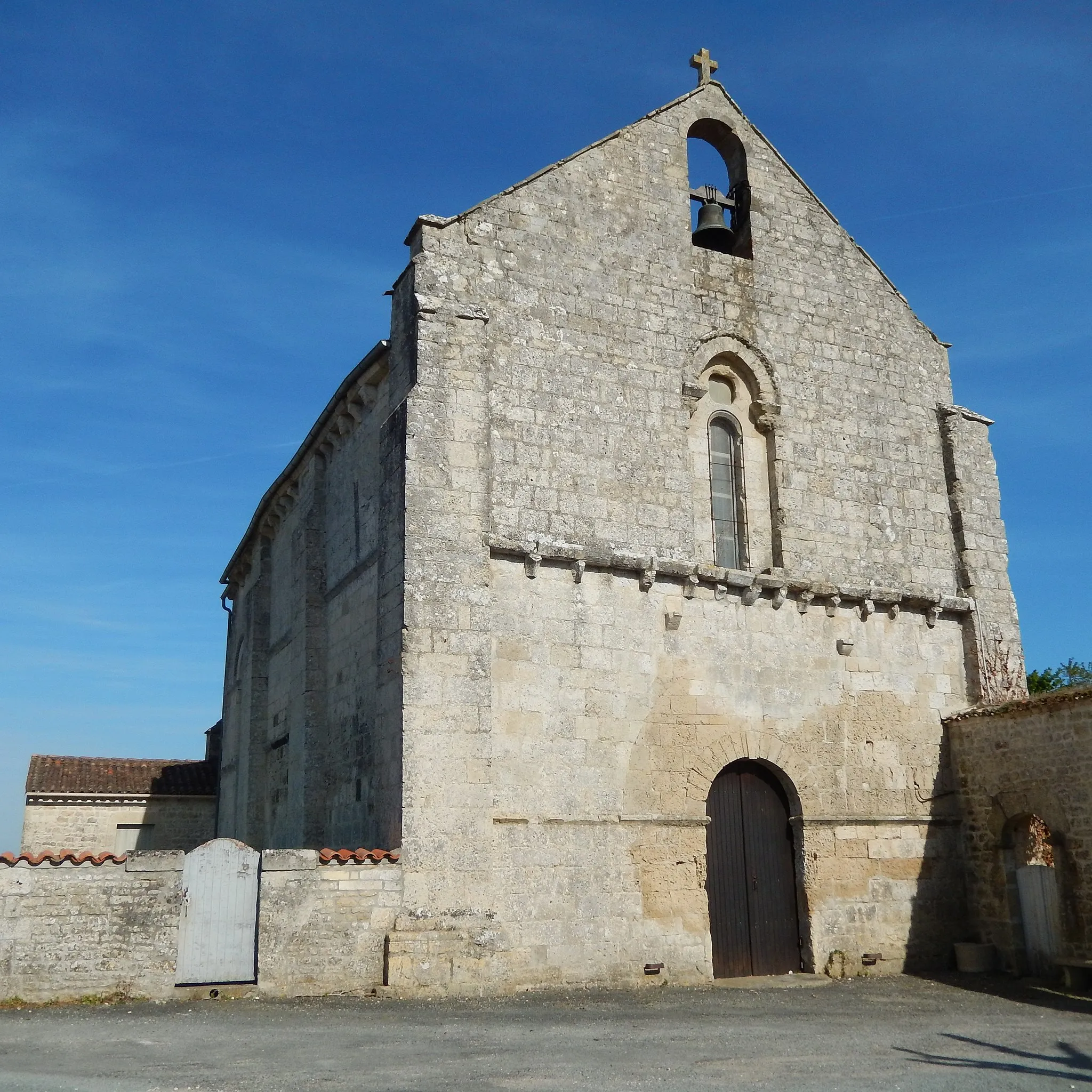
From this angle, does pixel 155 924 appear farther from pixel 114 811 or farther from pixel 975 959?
pixel 114 811

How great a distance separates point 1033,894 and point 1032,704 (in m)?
2.05

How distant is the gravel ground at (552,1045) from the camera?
6055mm

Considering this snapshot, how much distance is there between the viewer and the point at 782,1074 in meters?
6.42

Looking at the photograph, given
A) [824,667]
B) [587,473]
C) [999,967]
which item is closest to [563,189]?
[587,473]

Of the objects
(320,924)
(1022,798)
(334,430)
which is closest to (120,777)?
(334,430)

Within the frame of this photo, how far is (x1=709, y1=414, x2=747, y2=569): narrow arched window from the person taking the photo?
1230cm

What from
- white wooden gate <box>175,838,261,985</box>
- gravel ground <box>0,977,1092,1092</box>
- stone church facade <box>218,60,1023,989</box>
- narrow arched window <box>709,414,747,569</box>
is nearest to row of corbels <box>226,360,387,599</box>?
stone church facade <box>218,60,1023,989</box>

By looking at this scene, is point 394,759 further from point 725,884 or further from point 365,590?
point 725,884

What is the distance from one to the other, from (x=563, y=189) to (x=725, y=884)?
766cm

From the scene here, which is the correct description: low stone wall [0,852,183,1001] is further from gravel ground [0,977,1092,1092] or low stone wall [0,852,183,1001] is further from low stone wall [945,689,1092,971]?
low stone wall [945,689,1092,971]

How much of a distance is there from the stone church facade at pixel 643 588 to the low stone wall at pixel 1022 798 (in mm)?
320

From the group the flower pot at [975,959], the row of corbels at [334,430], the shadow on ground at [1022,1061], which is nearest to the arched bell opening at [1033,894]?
the flower pot at [975,959]

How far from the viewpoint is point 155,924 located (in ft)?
28.4

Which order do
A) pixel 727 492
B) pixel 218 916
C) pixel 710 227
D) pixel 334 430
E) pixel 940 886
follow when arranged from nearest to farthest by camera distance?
pixel 218 916
pixel 940 886
pixel 727 492
pixel 710 227
pixel 334 430
